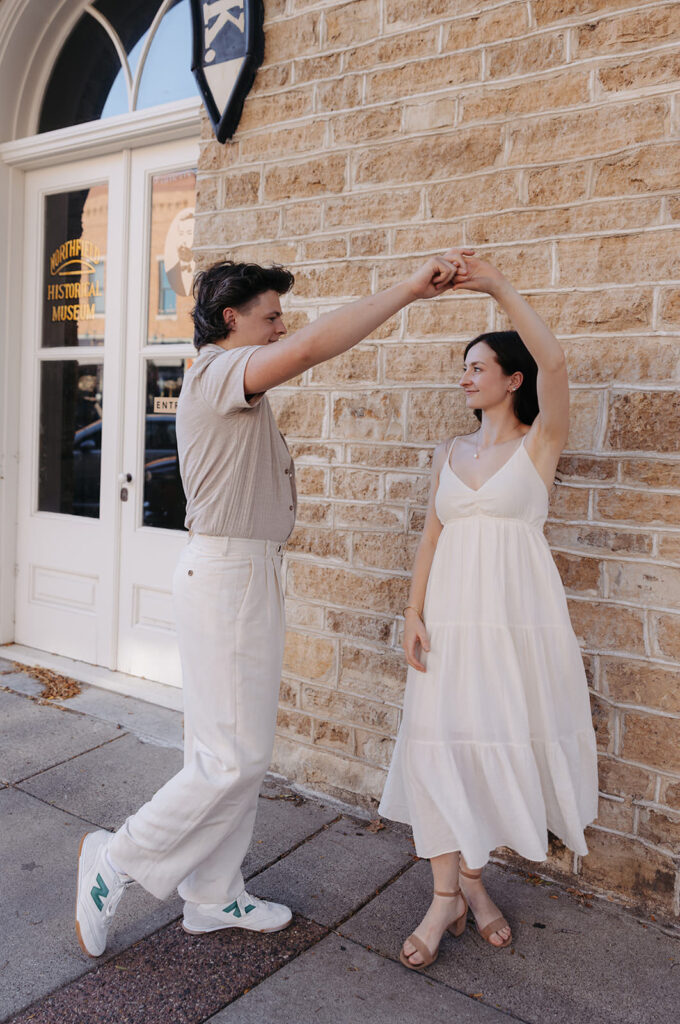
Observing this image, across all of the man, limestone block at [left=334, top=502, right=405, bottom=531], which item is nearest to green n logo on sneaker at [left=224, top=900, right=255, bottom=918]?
the man

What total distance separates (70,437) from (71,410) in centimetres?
17

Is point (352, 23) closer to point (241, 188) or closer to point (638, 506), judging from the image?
point (241, 188)

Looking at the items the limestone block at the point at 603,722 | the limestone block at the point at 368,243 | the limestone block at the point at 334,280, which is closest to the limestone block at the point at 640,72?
the limestone block at the point at 368,243

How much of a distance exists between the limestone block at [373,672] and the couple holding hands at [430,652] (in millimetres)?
723

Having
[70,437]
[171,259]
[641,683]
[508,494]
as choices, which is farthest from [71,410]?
[641,683]

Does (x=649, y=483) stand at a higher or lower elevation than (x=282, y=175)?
lower

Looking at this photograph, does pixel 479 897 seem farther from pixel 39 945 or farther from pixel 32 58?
pixel 32 58

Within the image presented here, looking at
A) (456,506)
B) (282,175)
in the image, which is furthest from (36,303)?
(456,506)

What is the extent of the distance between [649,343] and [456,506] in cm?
88

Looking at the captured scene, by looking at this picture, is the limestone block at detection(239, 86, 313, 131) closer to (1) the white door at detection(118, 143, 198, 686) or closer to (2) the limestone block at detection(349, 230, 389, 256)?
(2) the limestone block at detection(349, 230, 389, 256)

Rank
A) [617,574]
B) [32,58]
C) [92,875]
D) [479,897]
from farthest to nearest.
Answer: [32,58] → [617,574] → [479,897] → [92,875]

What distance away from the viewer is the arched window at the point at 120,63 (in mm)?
4555

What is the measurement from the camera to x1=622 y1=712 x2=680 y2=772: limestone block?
9.06 feet

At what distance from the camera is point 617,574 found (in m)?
2.85
